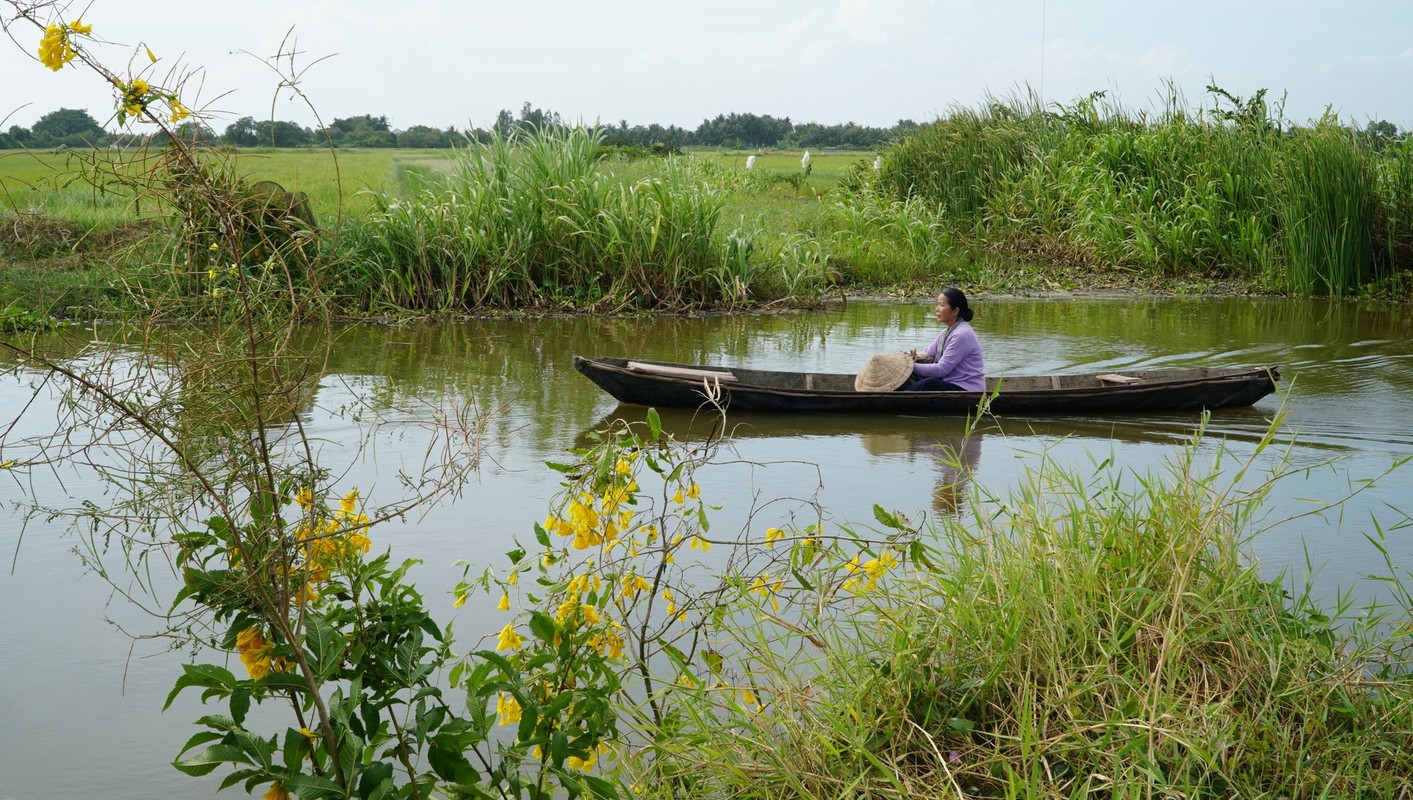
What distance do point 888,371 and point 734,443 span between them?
1.52m

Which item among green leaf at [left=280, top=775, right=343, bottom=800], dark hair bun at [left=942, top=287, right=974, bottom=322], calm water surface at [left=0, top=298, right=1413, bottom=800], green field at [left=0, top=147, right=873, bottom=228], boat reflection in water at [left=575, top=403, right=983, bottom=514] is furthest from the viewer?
dark hair bun at [left=942, top=287, right=974, bottom=322]

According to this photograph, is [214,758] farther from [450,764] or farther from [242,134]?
[242,134]

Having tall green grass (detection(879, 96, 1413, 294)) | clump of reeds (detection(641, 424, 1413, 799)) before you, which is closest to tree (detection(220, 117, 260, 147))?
clump of reeds (detection(641, 424, 1413, 799))

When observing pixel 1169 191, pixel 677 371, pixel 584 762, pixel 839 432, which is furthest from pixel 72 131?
pixel 1169 191

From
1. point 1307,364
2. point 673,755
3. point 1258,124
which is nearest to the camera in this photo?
point 673,755

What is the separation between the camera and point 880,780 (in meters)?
2.98

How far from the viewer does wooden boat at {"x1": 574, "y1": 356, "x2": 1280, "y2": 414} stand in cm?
913

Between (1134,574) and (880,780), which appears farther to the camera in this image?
(1134,574)

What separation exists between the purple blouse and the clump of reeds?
5.40m

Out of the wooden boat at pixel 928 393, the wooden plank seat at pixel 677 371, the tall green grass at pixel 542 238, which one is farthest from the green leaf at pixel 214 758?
the tall green grass at pixel 542 238

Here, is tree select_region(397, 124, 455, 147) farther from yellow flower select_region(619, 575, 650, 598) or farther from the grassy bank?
yellow flower select_region(619, 575, 650, 598)

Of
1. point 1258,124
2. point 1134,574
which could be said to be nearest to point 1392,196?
point 1258,124

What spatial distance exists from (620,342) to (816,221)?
27.7 feet

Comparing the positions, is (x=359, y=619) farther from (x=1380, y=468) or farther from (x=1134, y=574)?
(x=1380, y=468)
